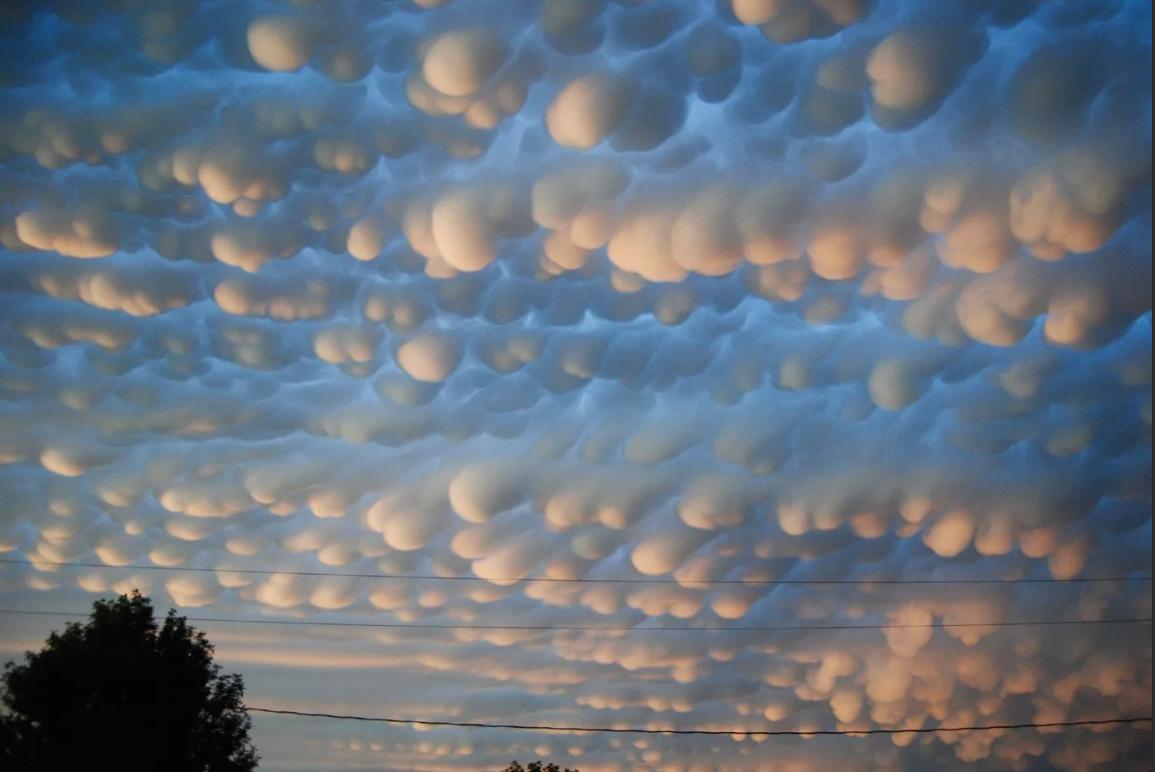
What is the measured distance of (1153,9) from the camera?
28.5ft

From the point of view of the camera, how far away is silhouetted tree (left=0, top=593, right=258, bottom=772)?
18922mm

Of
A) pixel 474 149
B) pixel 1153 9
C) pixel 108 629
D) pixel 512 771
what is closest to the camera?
pixel 1153 9

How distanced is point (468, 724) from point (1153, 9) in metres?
21.3

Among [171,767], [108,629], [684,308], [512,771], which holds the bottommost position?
[512,771]

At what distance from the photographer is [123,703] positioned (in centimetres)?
2047

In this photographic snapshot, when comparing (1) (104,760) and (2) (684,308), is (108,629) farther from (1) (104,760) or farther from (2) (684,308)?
(2) (684,308)

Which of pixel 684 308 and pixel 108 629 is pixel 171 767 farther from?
pixel 684 308

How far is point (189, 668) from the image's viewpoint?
22516 mm

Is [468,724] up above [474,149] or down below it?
below

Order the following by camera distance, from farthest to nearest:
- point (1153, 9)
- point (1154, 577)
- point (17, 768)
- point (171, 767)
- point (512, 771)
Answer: point (512, 771), point (171, 767), point (17, 768), point (1153, 9), point (1154, 577)

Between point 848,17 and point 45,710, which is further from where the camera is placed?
point 45,710

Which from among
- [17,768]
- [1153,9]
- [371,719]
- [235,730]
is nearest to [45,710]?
[17,768]

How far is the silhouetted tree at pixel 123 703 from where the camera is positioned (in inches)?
745

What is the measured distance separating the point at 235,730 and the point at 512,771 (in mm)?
27052
